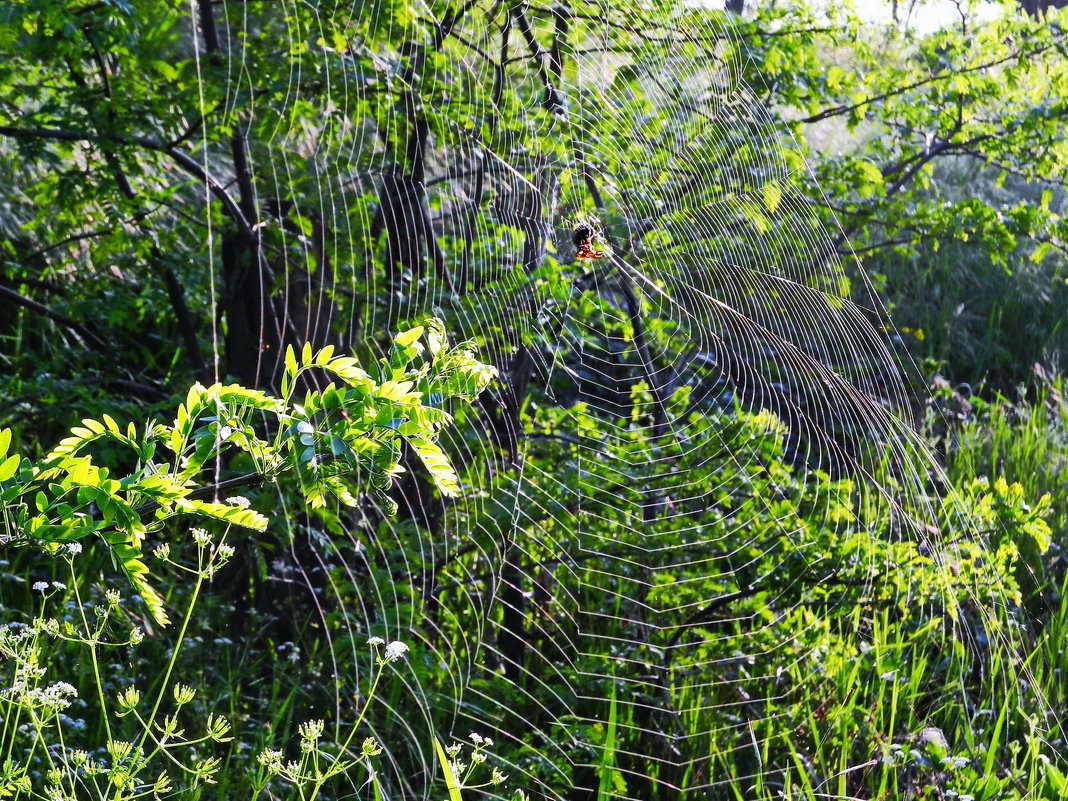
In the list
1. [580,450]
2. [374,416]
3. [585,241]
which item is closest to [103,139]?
[585,241]

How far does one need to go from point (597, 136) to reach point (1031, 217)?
176 centimetres

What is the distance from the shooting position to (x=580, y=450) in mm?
3104

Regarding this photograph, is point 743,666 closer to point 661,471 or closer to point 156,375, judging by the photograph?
point 661,471

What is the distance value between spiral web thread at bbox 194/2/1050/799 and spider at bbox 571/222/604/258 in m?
0.12

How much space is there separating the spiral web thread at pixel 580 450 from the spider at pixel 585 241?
125 mm

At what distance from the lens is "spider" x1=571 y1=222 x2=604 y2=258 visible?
2.93 m

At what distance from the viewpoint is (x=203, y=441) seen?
118cm

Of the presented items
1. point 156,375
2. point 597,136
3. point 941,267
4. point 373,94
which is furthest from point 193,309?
point 941,267

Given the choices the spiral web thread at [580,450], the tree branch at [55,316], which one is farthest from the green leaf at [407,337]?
the tree branch at [55,316]

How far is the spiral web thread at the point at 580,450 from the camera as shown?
2748 mm

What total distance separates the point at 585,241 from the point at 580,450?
0.61m

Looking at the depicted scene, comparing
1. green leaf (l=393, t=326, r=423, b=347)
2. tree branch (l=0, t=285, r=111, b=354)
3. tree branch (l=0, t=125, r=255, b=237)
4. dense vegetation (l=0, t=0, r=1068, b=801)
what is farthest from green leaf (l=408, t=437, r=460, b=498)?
tree branch (l=0, t=285, r=111, b=354)

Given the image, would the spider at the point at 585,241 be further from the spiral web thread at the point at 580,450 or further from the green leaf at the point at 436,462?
the green leaf at the point at 436,462

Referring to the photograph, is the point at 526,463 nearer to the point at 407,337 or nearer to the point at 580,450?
the point at 580,450
